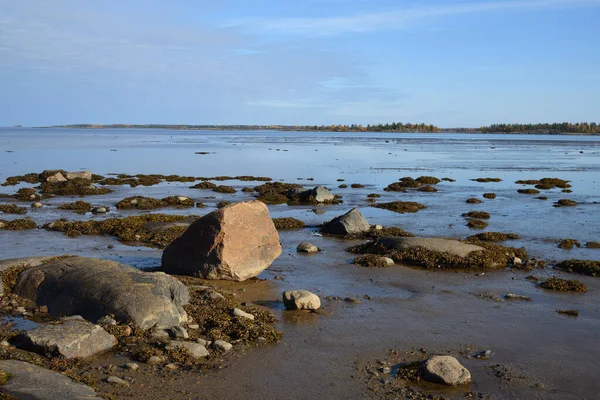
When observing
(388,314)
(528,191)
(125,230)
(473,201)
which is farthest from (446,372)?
(528,191)

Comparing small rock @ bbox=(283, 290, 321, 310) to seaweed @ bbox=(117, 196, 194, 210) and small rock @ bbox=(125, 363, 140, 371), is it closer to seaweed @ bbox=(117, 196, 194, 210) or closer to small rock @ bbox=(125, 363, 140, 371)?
small rock @ bbox=(125, 363, 140, 371)

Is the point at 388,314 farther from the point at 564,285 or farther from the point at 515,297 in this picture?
the point at 564,285

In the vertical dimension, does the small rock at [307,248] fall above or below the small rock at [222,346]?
below

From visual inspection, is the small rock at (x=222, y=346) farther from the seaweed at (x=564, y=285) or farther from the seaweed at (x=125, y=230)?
the seaweed at (x=125, y=230)

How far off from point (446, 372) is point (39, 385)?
227 inches

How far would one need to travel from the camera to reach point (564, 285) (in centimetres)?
1473

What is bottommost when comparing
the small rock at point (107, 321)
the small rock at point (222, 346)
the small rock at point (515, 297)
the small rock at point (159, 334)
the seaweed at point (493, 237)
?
Result: the seaweed at point (493, 237)

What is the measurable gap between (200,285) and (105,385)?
5.54 meters

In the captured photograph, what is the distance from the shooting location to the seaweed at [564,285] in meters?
14.6

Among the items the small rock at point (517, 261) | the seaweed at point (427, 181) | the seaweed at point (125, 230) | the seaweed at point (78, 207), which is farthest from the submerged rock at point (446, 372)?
the seaweed at point (427, 181)

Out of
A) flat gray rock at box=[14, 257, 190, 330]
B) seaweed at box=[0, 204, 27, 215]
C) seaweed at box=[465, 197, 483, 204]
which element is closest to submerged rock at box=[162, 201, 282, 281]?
flat gray rock at box=[14, 257, 190, 330]

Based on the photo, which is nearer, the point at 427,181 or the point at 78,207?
the point at 78,207

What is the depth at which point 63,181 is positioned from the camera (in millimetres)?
38000

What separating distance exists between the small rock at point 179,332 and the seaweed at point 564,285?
916cm
